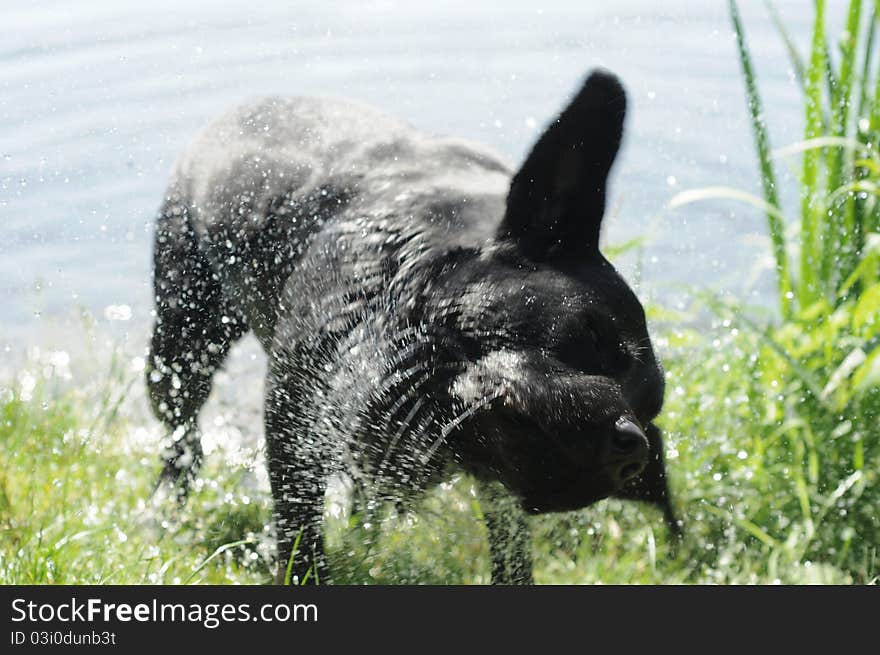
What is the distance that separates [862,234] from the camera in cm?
321

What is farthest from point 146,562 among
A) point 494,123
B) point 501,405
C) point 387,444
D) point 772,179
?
point 494,123

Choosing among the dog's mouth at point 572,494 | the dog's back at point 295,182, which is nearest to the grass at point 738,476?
the dog's mouth at point 572,494

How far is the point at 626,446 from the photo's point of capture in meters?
2.04

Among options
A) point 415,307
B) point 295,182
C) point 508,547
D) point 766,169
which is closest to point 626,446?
point 415,307

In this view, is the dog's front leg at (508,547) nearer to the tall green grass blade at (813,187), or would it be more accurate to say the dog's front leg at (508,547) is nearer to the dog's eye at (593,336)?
the dog's eye at (593,336)

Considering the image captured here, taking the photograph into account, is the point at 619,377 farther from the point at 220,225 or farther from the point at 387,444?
the point at 220,225

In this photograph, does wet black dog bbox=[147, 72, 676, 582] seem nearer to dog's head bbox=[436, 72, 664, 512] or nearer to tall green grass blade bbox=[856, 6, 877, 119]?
dog's head bbox=[436, 72, 664, 512]

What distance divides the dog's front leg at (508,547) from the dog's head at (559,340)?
0.41 metres

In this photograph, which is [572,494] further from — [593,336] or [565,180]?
[565,180]

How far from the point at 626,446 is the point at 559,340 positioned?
0.87 ft

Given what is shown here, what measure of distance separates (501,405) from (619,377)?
27 cm

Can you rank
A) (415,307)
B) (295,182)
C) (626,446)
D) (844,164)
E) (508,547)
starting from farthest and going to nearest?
(844,164), (295,182), (508,547), (415,307), (626,446)

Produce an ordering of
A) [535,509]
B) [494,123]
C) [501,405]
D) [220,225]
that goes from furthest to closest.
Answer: [494,123]
[220,225]
[535,509]
[501,405]

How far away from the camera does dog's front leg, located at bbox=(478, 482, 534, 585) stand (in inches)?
111
